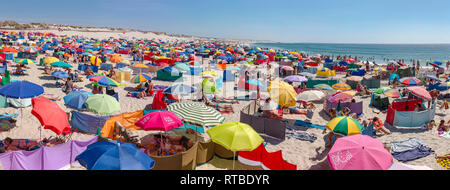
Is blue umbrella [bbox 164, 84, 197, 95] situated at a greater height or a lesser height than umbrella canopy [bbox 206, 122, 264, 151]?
greater

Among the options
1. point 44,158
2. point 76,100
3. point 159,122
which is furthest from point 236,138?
point 76,100

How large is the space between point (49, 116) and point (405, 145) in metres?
11.4

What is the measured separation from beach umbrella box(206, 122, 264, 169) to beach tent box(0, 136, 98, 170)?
3.61 m

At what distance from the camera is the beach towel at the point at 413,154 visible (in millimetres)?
8461

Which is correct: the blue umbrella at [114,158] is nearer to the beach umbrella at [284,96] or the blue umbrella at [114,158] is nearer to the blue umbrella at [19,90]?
the blue umbrella at [19,90]

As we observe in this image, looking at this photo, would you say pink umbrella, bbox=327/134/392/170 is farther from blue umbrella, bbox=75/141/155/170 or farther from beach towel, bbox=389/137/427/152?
blue umbrella, bbox=75/141/155/170

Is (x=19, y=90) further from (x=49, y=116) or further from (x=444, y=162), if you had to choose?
(x=444, y=162)

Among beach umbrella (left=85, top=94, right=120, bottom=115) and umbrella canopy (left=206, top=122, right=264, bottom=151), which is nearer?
umbrella canopy (left=206, top=122, right=264, bottom=151)

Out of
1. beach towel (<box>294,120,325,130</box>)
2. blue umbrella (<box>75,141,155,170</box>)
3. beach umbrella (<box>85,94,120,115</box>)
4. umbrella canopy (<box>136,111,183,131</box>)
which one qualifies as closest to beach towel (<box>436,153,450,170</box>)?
beach towel (<box>294,120,325,130</box>)

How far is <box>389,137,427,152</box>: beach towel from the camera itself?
8.91 meters

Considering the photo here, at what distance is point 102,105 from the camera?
28.4ft

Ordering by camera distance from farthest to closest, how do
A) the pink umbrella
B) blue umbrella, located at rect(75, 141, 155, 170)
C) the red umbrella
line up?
the red umbrella, the pink umbrella, blue umbrella, located at rect(75, 141, 155, 170)

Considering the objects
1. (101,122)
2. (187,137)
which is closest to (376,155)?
(187,137)
